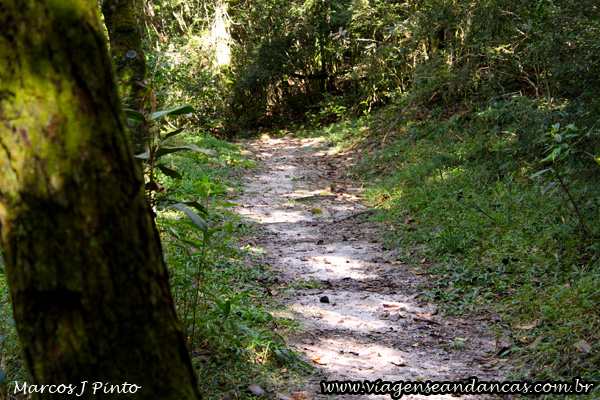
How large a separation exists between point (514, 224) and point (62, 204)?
4.81 metres

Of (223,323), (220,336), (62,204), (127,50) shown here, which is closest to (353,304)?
(223,323)

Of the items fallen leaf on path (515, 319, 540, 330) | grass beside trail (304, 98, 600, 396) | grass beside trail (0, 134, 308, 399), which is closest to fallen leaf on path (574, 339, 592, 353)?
grass beside trail (304, 98, 600, 396)

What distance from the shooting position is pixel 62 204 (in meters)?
1.22

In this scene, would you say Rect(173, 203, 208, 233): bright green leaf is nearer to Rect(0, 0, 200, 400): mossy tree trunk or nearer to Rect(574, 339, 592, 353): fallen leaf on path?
Rect(0, 0, 200, 400): mossy tree trunk

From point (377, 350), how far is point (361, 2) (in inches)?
445

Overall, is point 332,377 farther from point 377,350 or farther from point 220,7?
point 220,7

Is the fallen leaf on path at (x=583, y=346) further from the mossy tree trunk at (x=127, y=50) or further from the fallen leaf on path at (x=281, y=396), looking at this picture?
the mossy tree trunk at (x=127, y=50)

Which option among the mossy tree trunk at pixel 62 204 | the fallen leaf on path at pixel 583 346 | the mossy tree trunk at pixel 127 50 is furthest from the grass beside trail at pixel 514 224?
the mossy tree trunk at pixel 127 50

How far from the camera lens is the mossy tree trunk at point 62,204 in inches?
48.0

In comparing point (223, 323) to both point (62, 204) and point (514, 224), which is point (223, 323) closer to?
point (62, 204)

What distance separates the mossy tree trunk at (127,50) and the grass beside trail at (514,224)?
316 cm

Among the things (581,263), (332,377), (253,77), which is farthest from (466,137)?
(253,77)

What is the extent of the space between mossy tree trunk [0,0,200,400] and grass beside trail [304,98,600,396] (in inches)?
99.2

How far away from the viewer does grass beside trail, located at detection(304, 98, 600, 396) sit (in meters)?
3.06
